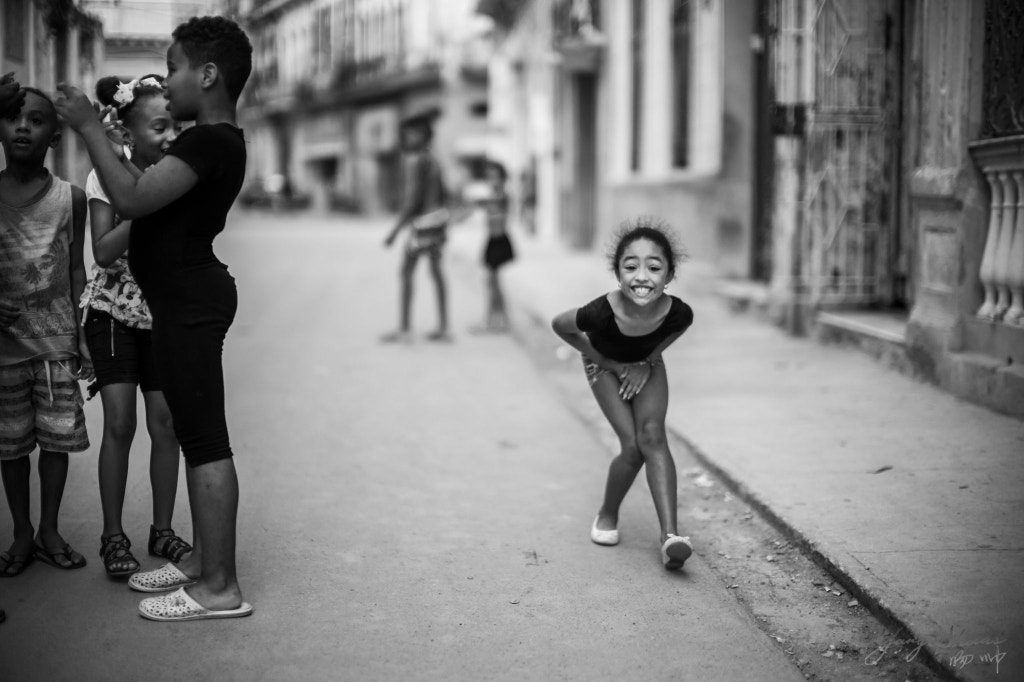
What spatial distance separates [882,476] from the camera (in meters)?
5.67

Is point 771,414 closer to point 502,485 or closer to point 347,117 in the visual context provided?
point 502,485

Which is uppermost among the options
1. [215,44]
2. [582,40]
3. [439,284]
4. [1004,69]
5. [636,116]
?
[582,40]

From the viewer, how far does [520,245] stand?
24.8m

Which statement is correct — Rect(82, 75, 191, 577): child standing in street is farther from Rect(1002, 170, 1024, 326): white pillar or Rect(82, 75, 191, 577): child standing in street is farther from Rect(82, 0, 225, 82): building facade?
Rect(1002, 170, 1024, 326): white pillar

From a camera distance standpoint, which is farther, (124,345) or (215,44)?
(124,345)

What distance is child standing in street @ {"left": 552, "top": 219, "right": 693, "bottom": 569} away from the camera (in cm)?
450

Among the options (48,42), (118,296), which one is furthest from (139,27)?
(118,296)

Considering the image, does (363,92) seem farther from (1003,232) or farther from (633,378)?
(633,378)

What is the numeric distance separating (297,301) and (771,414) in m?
8.58

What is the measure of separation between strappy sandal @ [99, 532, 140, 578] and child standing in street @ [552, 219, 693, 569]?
1.79m

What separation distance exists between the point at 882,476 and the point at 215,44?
12.0 feet

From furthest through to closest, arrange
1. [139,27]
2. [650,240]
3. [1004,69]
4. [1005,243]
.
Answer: [1005,243] < [1004,69] < [139,27] < [650,240]

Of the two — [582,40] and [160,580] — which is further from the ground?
[582,40]

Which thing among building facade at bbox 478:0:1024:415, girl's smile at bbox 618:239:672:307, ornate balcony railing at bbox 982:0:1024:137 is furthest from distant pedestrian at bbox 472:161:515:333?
girl's smile at bbox 618:239:672:307
